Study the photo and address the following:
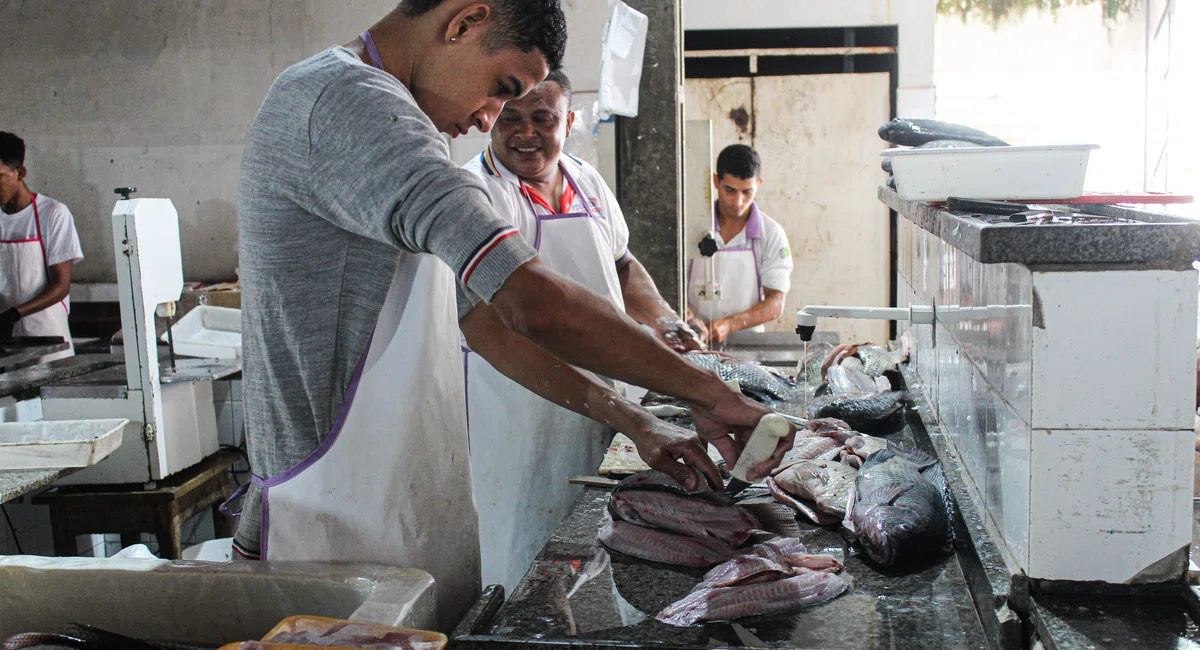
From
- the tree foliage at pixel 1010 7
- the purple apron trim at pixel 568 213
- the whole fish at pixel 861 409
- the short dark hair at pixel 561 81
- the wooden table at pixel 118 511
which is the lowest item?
the wooden table at pixel 118 511

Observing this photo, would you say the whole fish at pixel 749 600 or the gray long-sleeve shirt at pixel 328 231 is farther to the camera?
the whole fish at pixel 749 600

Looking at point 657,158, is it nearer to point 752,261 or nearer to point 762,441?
point 752,261

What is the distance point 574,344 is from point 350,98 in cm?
59

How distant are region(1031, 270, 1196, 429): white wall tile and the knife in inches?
20.1

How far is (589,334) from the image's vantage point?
5.81 ft

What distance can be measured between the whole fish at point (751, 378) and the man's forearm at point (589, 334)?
1752mm

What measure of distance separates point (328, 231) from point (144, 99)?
6.96 meters

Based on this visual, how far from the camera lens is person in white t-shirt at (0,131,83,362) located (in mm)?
6938

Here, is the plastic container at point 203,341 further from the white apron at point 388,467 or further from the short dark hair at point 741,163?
the white apron at point 388,467

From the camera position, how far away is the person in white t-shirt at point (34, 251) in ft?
22.8

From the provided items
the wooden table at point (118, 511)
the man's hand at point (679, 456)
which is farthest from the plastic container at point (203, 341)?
the man's hand at point (679, 456)

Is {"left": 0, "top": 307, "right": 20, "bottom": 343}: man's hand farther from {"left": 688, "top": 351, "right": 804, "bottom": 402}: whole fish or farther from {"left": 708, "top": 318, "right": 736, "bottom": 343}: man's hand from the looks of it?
{"left": 688, "top": 351, "right": 804, "bottom": 402}: whole fish

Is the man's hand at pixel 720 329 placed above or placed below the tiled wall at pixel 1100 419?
below

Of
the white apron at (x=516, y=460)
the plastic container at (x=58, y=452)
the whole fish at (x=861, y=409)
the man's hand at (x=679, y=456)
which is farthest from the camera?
the white apron at (x=516, y=460)
